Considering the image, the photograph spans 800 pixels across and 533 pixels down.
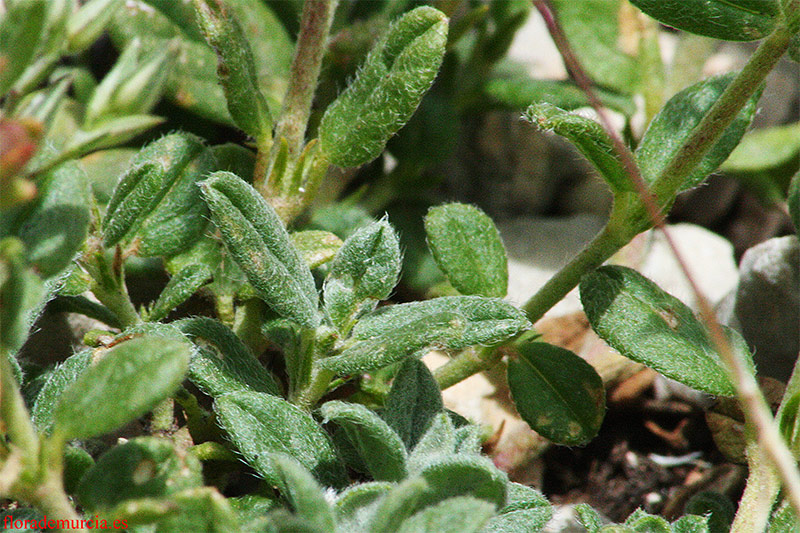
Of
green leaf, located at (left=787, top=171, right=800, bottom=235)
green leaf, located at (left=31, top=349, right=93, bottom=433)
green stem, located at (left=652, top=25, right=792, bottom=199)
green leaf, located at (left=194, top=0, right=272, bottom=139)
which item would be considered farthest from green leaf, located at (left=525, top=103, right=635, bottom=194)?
green leaf, located at (left=31, top=349, right=93, bottom=433)

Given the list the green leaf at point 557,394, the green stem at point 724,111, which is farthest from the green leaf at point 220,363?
the green stem at point 724,111

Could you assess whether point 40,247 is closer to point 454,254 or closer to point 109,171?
point 454,254

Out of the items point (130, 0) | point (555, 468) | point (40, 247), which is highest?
point (130, 0)

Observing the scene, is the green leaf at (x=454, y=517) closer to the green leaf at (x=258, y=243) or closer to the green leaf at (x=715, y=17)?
the green leaf at (x=258, y=243)

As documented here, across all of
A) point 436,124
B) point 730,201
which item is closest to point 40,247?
point 436,124

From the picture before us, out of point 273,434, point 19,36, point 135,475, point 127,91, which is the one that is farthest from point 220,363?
point 19,36
